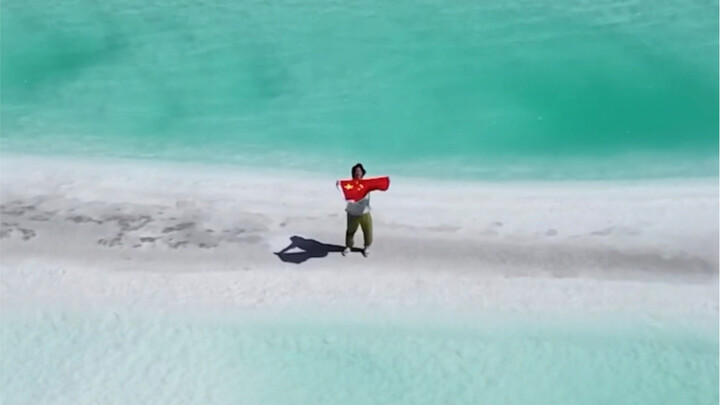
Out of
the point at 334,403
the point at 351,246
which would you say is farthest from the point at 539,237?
the point at 334,403

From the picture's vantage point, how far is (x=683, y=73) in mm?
15148

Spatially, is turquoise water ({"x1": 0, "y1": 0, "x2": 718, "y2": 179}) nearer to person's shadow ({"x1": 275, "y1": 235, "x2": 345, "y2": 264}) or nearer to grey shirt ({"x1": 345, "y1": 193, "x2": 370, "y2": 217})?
person's shadow ({"x1": 275, "y1": 235, "x2": 345, "y2": 264})

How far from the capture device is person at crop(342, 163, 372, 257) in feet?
30.5

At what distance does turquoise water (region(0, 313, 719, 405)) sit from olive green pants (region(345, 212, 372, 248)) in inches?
47.3

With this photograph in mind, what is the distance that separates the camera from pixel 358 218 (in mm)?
9406

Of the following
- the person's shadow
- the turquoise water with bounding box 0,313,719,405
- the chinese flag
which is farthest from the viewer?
the person's shadow

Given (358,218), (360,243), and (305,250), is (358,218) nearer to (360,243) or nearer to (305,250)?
(360,243)

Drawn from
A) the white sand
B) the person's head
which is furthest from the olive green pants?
the person's head

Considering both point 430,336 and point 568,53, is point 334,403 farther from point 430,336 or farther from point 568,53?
point 568,53

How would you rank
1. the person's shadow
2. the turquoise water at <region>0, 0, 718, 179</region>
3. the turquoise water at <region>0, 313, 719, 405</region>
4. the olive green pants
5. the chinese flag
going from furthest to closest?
the turquoise water at <region>0, 0, 718, 179</region>, the person's shadow, the olive green pants, the chinese flag, the turquoise water at <region>0, 313, 719, 405</region>

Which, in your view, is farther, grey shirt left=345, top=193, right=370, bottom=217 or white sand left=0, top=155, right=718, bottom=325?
grey shirt left=345, top=193, right=370, bottom=217

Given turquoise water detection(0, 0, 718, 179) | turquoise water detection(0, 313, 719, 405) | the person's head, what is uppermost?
turquoise water detection(0, 0, 718, 179)

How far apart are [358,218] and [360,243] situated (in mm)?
765

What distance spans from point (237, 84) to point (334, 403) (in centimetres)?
879
